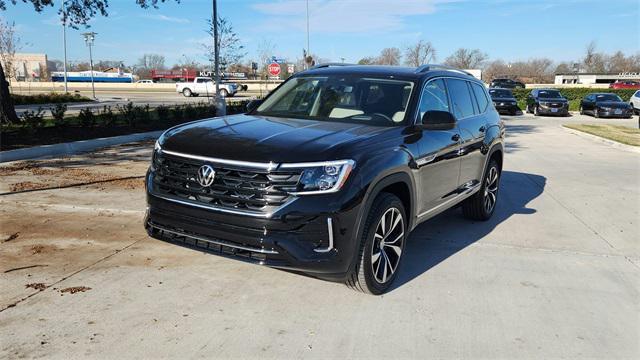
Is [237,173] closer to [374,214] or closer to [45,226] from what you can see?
[374,214]

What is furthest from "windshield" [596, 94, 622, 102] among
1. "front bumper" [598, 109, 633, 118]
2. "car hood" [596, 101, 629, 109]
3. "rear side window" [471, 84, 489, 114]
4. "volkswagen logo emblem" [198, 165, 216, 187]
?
"volkswagen logo emblem" [198, 165, 216, 187]

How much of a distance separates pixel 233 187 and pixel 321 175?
0.62 m

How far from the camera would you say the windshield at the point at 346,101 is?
15.3ft

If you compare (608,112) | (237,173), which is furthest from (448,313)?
(608,112)

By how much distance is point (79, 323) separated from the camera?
3.48 meters

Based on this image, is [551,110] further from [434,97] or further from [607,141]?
[434,97]

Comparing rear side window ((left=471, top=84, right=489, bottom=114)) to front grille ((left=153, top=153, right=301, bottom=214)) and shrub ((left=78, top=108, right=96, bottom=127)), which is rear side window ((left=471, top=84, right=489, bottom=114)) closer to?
front grille ((left=153, top=153, right=301, bottom=214))

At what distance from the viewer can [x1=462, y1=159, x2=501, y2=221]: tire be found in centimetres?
632

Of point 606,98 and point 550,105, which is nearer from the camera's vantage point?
point 550,105

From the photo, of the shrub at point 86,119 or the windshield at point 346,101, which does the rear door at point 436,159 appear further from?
the shrub at point 86,119

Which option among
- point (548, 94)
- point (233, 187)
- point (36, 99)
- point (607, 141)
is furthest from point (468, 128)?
point (36, 99)

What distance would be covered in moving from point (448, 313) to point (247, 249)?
5.25ft

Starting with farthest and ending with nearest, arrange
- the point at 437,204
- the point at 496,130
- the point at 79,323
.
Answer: the point at 496,130, the point at 437,204, the point at 79,323

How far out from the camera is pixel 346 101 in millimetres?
4891
